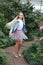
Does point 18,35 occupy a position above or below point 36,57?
above

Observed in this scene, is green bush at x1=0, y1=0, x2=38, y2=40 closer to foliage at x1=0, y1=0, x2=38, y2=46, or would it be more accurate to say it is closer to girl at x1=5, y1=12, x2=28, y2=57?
foliage at x1=0, y1=0, x2=38, y2=46

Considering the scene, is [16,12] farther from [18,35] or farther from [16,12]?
[18,35]

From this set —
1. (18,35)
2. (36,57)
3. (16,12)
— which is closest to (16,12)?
→ (16,12)

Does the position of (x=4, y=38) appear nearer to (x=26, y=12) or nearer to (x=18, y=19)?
(x=18, y=19)

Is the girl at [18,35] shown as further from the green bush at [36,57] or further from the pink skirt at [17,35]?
the green bush at [36,57]

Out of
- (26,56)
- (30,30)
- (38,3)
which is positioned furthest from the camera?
(38,3)

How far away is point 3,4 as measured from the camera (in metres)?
14.3

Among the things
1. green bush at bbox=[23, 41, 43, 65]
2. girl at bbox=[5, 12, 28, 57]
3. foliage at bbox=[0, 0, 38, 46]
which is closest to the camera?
green bush at bbox=[23, 41, 43, 65]

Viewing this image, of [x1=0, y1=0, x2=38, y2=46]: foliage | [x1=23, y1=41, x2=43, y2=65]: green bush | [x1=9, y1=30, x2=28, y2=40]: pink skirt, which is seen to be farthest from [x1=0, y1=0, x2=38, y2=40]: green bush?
[x1=23, y1=41, x2=43, y2=65]: green bush

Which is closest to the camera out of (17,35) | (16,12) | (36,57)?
(36,57)

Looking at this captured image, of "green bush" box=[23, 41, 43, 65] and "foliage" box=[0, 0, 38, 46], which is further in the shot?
"foliage" box=[0, 0, 38, 46]

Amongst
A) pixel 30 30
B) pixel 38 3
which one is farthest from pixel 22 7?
pixel 38 3

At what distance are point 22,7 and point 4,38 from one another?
3556mm

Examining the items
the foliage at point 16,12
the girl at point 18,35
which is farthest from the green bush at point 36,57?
the foliage at point 16,12
